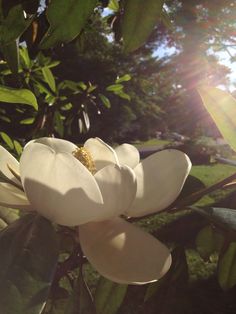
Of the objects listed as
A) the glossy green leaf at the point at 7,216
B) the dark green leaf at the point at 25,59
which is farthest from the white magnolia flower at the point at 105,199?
the dark green leaf at the point at 25,59

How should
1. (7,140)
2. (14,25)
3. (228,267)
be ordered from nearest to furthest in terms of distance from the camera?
(14,25) → (228,267) → (7,140)

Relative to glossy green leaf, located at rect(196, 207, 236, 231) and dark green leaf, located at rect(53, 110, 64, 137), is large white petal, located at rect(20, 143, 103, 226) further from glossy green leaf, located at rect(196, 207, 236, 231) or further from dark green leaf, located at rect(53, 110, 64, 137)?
dark green leaf, located at rect(53, 110, 64, 137)

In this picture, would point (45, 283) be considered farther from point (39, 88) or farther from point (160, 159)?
point (39, 88)

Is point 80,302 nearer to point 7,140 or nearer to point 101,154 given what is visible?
point 101,154

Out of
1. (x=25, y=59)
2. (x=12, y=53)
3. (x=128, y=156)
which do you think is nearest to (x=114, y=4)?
(x=25, y=59)

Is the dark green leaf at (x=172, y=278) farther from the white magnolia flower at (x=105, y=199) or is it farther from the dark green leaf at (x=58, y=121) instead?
the dark green leaf at (x=58, y=121)
